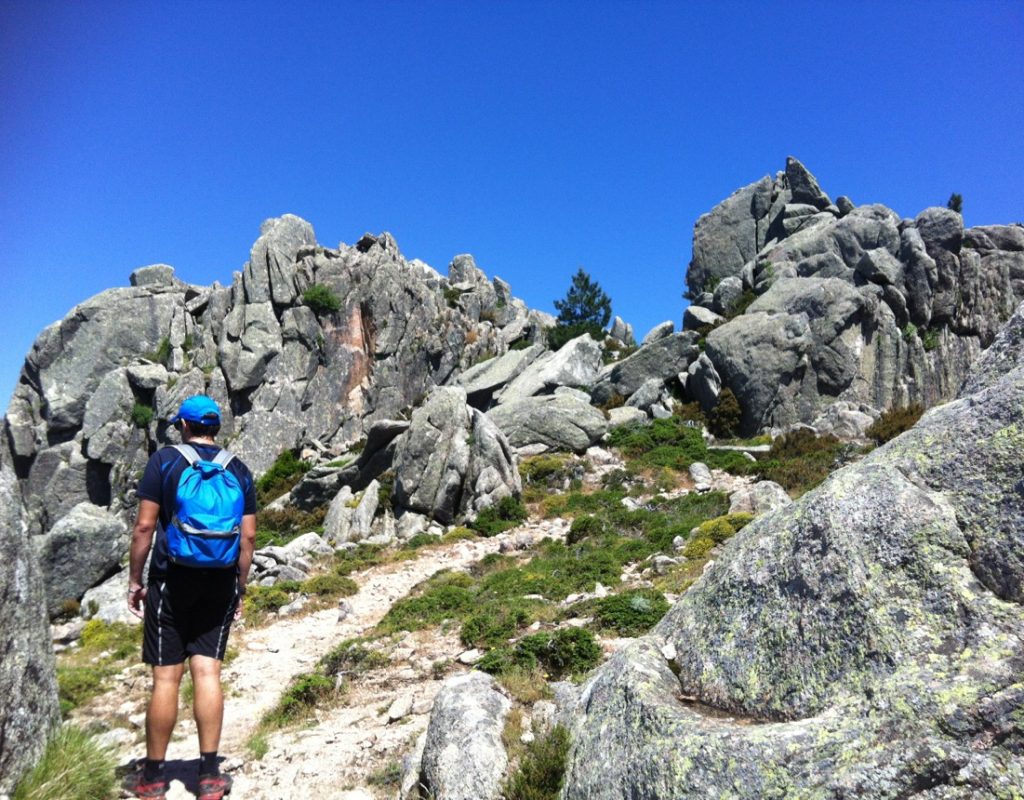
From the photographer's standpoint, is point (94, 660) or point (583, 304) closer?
point (94, 660)

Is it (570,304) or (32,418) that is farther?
(570,304)

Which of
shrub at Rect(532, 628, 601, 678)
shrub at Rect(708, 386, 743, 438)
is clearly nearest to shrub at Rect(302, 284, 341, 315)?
shrub at Rect(708, 386, 743, 438)

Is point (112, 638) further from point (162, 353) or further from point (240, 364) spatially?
point (162, 353)

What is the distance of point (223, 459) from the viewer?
213 inches

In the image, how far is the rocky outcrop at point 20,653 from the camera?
459cm

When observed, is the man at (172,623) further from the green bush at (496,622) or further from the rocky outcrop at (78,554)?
the rocky outcrop at (78,554)

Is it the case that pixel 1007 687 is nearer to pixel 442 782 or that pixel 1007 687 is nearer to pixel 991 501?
pixel 991 501

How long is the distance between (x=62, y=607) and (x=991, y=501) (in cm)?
1859

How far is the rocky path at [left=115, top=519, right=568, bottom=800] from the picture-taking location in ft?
19.3

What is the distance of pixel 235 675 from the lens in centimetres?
1005

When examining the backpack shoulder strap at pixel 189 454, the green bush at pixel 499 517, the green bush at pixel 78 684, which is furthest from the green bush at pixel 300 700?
the green bush at pixel 499 517

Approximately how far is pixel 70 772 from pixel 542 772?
12.0 feet

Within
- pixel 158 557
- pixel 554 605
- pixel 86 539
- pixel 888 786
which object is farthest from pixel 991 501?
pixel 86 539

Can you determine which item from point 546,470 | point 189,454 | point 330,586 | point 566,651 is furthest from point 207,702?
point 546,470
